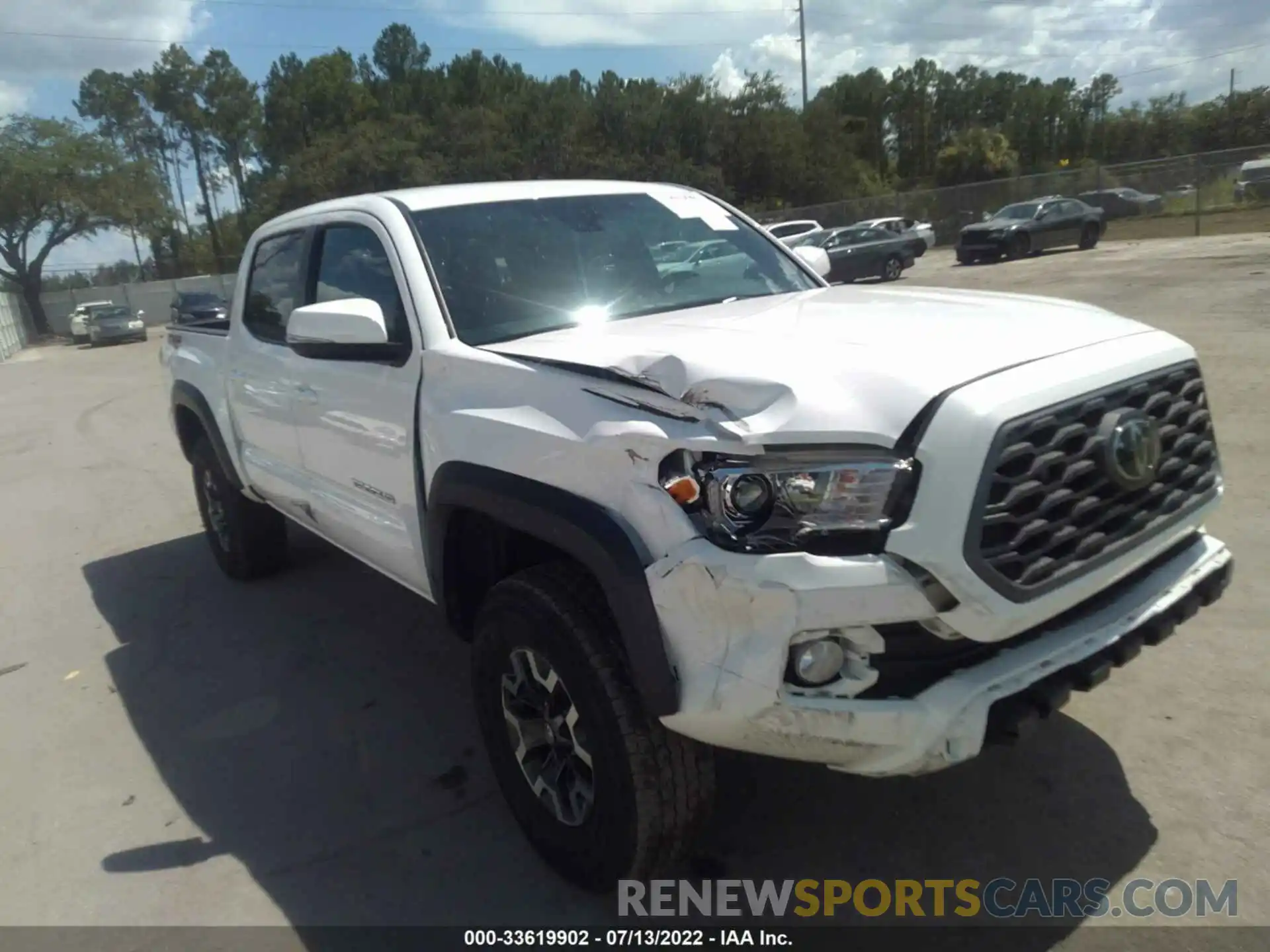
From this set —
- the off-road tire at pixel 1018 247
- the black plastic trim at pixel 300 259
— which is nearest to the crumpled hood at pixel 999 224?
the off-road tire at pixel 1018 247

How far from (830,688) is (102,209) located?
5456 cm

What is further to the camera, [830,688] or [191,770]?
[191,770]

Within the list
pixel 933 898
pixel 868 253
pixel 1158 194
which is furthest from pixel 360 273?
pixel 1158 194

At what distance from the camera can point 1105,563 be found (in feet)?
8.33

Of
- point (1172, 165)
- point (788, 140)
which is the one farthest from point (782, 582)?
point (788, 140)

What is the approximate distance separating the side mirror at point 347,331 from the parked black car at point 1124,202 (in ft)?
114

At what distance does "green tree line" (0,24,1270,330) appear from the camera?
49562mm

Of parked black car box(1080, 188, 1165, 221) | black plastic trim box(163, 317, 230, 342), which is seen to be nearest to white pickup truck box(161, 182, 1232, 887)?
black plastic trim box(163, 317, 230, 342)

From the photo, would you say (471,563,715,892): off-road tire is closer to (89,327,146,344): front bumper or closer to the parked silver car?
(89,327,146,344): front bumper

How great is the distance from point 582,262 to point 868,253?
24.1m

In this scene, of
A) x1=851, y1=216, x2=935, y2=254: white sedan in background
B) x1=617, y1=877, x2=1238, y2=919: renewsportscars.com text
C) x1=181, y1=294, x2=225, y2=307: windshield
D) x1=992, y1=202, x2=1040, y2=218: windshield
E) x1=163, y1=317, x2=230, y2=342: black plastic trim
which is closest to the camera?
x1=617, y1=877, x2=1238, y2=919: renewsportscars.com text

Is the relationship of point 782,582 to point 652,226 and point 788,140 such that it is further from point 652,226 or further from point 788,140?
point 788,140

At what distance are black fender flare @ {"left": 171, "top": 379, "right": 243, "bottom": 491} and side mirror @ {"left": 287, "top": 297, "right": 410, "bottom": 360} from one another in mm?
2036

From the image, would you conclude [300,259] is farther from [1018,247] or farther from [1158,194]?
[1158,194]
